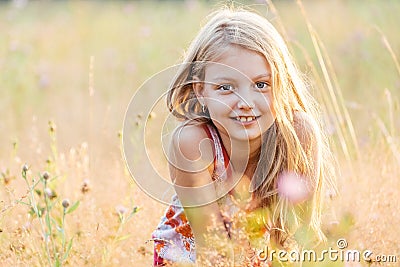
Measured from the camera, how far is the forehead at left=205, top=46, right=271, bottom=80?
2.02 meters

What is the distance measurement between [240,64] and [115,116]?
239 centimetres

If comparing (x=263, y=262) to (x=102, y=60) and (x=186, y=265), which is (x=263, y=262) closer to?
(x=186, y=265)

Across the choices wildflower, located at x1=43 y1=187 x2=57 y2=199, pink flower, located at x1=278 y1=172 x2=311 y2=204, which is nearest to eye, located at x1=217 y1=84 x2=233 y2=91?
pink flower, located at x1=278 y1=172 x2=311 y2=204

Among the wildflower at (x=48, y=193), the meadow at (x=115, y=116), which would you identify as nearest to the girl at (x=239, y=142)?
the meadow at (x=115, y=116)

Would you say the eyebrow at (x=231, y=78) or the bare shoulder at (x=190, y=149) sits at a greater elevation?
the eyebrow at (x=231, y=78)

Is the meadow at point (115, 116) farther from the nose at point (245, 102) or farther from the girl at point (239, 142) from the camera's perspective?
the nose at point (245, 102)

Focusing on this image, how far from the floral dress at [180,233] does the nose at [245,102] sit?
0.50 ft

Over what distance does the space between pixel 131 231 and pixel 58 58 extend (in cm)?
378

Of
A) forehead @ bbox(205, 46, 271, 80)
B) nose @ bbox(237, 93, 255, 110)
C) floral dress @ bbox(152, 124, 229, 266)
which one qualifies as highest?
forehead @ bbox(205, 46, 271, 80)

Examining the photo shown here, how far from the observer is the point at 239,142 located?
2.10 m

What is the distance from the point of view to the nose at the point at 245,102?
1982 mm

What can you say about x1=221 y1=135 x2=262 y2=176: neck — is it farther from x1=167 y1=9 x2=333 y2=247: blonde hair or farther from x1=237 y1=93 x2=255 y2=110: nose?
x1=237 y1=93 x2=255 y2=110: nose

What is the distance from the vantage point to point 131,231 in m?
2.28

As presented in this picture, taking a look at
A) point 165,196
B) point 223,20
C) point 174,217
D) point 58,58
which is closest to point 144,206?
point 165,196
